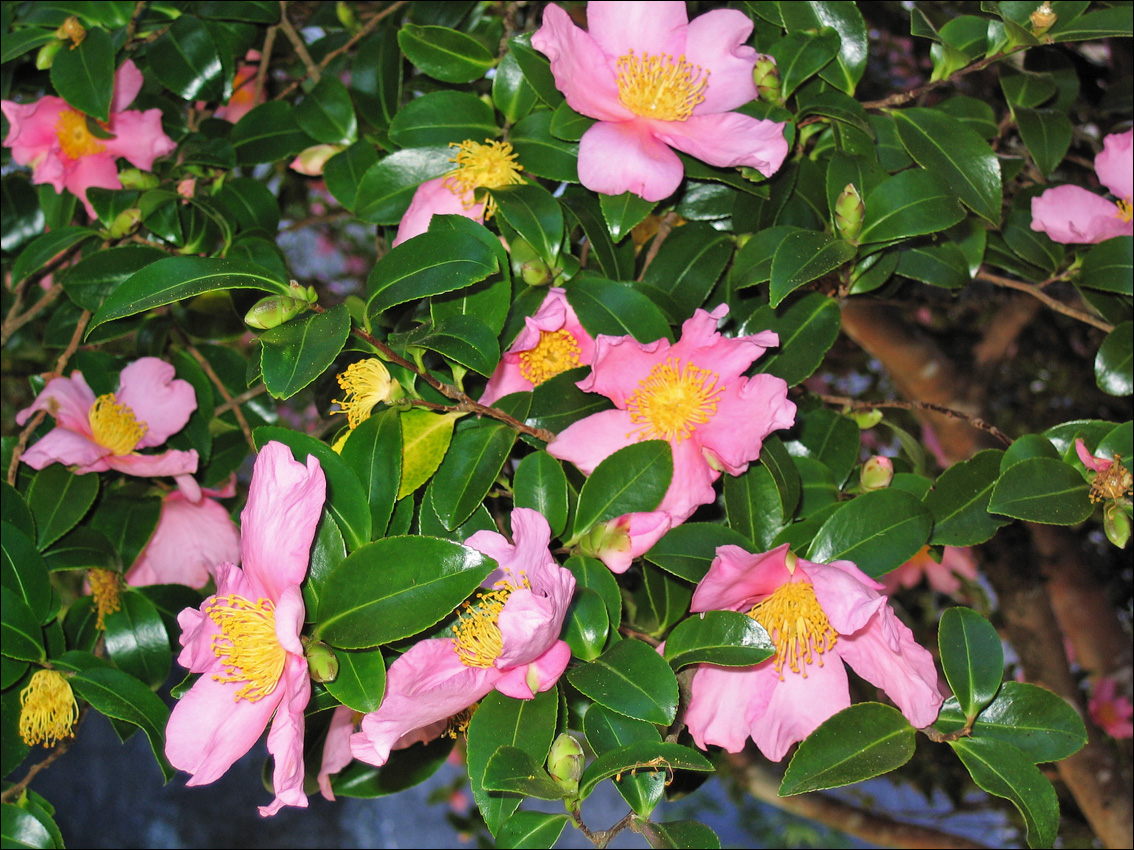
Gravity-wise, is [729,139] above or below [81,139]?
above

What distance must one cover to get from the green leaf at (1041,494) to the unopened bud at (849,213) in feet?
0.69

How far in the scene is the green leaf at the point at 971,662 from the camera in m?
0.65

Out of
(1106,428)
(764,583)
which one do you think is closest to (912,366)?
(1106,428)

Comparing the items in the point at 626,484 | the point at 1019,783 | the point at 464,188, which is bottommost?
the point at 1019,783

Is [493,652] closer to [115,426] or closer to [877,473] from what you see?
[877,473]

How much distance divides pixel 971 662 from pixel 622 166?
43 centimetres

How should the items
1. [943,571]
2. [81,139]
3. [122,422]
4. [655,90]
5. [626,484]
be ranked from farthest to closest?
[943,571]
[81,139]
[122,422]
[655,90]
[626,484]

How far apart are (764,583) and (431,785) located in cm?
217

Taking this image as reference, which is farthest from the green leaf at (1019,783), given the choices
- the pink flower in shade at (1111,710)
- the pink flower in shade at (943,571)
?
the pink flower in shade at (1111,710)

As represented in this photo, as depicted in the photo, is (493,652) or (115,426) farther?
(115,426)

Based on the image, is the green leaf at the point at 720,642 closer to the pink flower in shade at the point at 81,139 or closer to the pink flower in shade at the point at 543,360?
the pink flower in shade at the point at 543,360

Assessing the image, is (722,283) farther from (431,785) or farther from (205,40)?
(431,785)

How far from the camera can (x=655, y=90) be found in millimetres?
778

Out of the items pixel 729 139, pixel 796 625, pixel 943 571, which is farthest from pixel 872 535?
pixel 943 571
